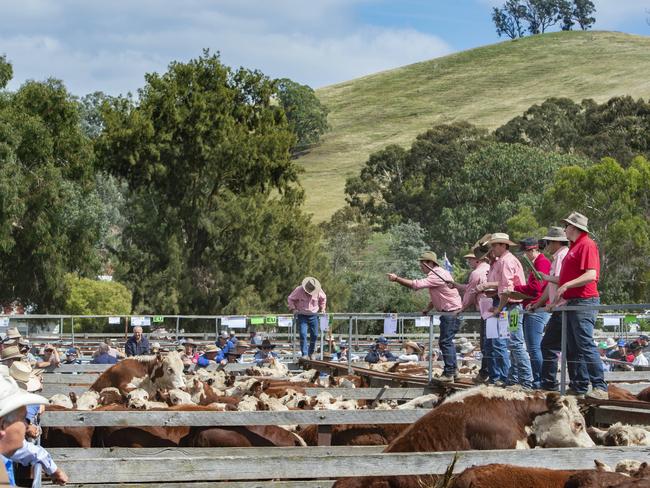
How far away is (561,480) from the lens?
24.5ft

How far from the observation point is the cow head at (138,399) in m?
13.3

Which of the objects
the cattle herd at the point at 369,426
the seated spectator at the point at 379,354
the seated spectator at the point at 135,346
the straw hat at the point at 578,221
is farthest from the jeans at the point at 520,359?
the seated spectator at the point at 135,346

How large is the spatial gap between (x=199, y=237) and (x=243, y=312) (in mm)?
4366

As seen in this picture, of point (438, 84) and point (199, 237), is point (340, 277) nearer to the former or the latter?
point (199, 237)

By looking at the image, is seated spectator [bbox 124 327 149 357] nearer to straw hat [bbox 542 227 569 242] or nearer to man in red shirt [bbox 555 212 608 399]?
straw hat [bbox 542 227 569 242]

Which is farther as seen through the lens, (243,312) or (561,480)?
(243,312)

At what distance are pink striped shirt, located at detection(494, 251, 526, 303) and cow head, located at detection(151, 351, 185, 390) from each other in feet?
16.7

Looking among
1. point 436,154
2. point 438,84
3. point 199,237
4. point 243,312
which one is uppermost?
point 438,84

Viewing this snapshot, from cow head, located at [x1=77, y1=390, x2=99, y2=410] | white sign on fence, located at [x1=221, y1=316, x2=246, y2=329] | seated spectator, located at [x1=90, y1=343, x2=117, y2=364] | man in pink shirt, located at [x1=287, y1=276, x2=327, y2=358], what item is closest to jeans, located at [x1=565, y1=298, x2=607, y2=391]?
cow head, located at [x1=77, y1=390, x2=99, y2=410]

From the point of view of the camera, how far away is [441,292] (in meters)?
14.4

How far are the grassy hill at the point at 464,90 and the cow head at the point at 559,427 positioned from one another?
102 meters

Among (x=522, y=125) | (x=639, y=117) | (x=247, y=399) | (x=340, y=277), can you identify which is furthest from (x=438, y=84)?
(x=247, y=399)

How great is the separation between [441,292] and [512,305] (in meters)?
1.88

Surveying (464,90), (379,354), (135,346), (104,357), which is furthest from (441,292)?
(464,90)
